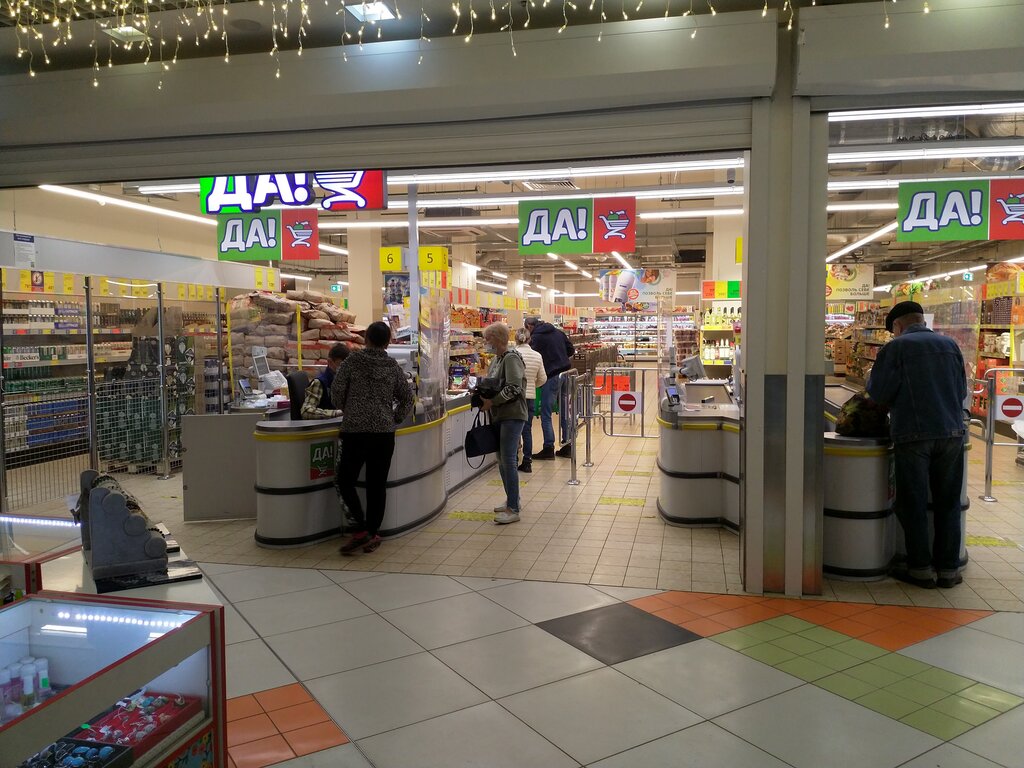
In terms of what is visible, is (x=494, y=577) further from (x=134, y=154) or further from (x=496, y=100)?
(x=134, y=154)

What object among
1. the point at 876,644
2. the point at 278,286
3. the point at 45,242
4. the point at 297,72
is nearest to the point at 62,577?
the point at 297,72

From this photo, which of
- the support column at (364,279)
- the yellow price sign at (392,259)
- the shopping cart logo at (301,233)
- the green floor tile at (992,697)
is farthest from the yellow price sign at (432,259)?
the green floor tile at (992,697)

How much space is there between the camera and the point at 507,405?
18.8ft

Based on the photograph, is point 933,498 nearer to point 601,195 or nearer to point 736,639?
point 736,639

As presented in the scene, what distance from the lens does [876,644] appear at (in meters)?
3.62

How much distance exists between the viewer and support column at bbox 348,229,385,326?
17359 millimetres

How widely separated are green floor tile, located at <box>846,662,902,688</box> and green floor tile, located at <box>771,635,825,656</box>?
23 cm

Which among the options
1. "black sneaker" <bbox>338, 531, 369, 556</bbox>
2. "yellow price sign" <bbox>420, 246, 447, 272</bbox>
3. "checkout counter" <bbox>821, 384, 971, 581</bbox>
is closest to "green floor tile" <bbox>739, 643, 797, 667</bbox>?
"checkout counter" <bbox>821, 384, 971, 581</bbox>

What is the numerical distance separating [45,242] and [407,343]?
14.5 ft

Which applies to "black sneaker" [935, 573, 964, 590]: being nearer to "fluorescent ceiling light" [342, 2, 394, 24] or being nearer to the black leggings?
the black leggings

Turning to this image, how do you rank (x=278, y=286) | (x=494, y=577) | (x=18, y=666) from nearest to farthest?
(x=18, y=666)
(x=494, y=577)
(x=278, y=286)

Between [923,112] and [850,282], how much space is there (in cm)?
1587

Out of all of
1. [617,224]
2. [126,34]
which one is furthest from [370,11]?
[617,224]

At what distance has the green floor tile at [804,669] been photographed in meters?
3.28
